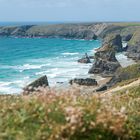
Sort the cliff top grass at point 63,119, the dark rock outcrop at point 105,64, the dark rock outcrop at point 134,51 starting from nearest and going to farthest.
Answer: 1. the cliff top grass at point 63,119
2. the dark rock outcrop at point 105,64
3. the dark rock outcrop at point 134,51

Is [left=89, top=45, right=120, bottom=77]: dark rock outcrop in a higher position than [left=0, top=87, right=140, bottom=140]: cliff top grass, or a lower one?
lower

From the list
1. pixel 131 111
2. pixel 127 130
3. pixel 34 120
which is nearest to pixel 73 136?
pixel 34 120

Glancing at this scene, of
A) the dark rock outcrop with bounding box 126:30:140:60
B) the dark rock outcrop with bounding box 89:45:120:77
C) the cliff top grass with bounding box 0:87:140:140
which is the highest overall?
the cliff top grass with bounding box 0:87:140:140

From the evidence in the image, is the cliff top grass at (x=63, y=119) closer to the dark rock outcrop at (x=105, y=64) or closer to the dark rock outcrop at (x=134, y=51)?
the dark rock outcrop at (x=105, y=64)

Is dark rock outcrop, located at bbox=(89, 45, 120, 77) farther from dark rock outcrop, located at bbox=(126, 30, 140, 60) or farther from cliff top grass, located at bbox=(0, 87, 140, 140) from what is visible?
cliff top grass, located at bbox=(0, 87, 140, 140)

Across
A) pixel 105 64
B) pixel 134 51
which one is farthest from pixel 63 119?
pixel 134 51

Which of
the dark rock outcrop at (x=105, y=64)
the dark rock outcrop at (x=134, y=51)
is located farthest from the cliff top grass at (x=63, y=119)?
the dark rock outcrop at (x=134, y=51)

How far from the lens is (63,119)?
7.93 metres

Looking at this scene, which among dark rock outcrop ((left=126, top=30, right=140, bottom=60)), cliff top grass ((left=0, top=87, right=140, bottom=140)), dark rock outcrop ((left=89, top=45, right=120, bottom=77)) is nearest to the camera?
cliff top grass ((left=0, top=87, right=140, bottom=140))

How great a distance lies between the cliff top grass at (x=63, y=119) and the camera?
7547mm

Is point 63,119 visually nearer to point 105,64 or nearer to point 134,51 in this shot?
point 105,64

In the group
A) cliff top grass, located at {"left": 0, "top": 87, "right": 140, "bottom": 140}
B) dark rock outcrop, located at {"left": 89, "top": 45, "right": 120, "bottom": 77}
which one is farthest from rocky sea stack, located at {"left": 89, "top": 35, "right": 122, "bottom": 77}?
cliff top grass, located at {"left": 0, "top": 87, "right": 140, "bottom": 140}

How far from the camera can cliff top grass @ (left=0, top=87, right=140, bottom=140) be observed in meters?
7.55

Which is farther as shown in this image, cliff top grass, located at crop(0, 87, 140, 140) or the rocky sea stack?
the rocky sea stack
